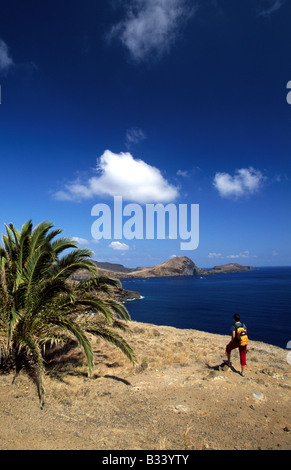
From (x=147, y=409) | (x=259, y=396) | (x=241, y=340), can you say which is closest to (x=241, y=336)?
(x=241, y=340)

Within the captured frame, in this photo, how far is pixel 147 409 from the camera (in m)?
5.77

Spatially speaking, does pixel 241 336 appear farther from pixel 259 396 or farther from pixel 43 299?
pixel 43 299

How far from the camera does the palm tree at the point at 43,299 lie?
22.9 ft

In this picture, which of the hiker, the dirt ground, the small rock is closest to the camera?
the dirt ground

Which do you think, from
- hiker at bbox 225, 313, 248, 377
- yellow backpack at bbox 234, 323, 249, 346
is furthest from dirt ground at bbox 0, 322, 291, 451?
yellow backpack at bbox 234, 323, 249, 346

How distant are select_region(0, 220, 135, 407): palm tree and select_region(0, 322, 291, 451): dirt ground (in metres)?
0.87

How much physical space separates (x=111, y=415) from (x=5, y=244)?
6.55 meters

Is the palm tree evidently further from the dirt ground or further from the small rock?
the small rock

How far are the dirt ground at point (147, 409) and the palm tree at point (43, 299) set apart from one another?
0.87 meters

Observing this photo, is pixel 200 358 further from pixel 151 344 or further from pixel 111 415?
pixel 111 415

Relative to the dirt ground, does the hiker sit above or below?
above

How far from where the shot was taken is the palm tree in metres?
6.96

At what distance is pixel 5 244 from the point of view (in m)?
8.30
